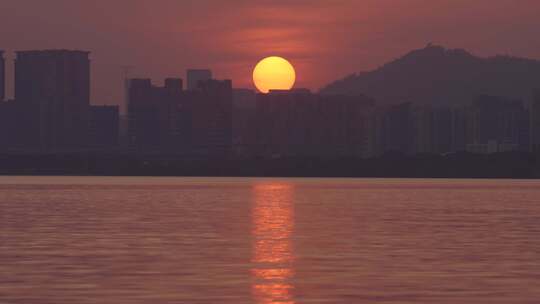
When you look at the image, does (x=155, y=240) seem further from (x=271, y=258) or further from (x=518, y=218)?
(x=518, y=218)

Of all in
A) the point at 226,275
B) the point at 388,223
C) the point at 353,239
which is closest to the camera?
the point at 226,275

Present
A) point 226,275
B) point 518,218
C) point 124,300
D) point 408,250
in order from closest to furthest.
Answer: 1. point 124,300
2. point 226,275
3. point 408,250
4. point 518,218

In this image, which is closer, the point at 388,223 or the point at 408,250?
the point at 408,250

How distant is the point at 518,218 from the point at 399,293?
48.6m

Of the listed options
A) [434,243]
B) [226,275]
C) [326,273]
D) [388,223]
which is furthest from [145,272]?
[388,223]

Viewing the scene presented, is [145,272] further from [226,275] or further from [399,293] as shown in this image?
[399,293]

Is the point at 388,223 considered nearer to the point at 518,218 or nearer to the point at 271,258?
the point at 518,218

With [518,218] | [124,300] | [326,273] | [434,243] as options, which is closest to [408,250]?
[434,243]

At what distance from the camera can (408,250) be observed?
168 ft

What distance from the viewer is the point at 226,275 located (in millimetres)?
39844

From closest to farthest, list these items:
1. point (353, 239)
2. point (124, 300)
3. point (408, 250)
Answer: point (124, 300) → point (408, 250) → point (353, 239)

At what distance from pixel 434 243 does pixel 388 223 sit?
20002 millimetres

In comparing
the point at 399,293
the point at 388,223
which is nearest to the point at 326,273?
the point at 399,293

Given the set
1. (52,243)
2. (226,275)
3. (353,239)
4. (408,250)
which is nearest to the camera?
(226,275)
